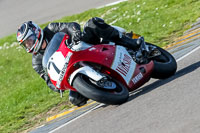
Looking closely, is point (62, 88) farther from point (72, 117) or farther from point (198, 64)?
point (198, 64)

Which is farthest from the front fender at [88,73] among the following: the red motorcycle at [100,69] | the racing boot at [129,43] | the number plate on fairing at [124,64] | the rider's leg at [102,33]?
the racing boot at [129,43]

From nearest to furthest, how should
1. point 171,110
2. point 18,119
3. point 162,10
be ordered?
point 171,110 < point 18,119 < point 162,10

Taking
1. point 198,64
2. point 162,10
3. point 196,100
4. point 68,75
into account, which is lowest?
point 162,10

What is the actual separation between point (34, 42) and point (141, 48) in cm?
170

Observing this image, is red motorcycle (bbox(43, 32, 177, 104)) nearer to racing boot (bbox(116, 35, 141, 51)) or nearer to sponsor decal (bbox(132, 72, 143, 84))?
sponsor decal (bbox(132, 72, 143, 84))

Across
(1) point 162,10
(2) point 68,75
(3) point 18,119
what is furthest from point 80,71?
(1) point 162,10

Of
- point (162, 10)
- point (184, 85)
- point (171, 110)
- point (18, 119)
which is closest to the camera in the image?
point (171, 110)

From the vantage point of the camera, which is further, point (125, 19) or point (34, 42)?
point (125, 19)

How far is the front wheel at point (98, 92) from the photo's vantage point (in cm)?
596

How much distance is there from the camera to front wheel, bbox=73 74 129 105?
596 centimetres

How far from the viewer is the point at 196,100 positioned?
530 centimetres

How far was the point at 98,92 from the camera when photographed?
5.97 meters


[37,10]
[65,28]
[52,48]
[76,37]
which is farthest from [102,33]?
[37,10]

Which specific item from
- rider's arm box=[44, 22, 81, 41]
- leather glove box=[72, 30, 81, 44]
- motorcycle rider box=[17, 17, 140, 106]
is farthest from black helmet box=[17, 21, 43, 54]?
leather glove box=[72, 30, 81, 44]
